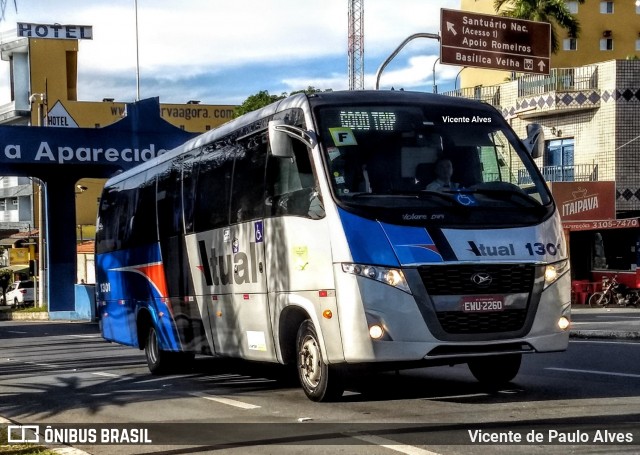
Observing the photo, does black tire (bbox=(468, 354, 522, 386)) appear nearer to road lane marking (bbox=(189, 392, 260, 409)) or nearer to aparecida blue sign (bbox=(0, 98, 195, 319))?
road lane marking (bbox=(189, 392, 260, 409))

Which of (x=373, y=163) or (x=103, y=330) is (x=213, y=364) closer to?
(x=103, y=330)

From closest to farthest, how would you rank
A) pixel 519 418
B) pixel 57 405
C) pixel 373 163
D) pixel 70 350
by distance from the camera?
pixel 519 418, pixel 373 163, pixel 57 405, pixel 70 350

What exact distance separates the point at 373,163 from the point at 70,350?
1352 centimetres

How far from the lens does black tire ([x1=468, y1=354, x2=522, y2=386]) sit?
38.6 ft

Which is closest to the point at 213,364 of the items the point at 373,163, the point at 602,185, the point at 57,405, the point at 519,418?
the point at 57,405

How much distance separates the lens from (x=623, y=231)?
38.6m

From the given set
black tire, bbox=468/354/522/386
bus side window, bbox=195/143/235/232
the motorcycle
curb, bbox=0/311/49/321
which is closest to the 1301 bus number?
black tire, bbox=468/354/522/386

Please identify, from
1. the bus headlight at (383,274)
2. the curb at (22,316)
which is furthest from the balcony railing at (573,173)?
the bus headlight at (383,274)

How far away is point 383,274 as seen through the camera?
10.0 metres

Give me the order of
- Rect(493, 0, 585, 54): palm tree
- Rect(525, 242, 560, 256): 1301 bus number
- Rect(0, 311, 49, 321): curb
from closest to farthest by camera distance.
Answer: Rect(525, 242, 560, 256): 1301 bus number, Rect(0, 311, 49, 321): curb, Rect(493, 0, 585, 54): palm tree

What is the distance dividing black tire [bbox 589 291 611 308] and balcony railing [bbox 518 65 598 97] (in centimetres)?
754

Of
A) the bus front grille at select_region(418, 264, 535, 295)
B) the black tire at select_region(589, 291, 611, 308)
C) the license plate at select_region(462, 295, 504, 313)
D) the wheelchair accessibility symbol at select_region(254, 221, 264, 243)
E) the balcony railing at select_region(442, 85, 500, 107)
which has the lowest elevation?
the black tire at select_region(589, 291, 611, 308)

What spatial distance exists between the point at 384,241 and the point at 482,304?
3.54 ft

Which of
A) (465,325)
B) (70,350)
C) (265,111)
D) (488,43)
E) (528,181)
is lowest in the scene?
(70,350)
